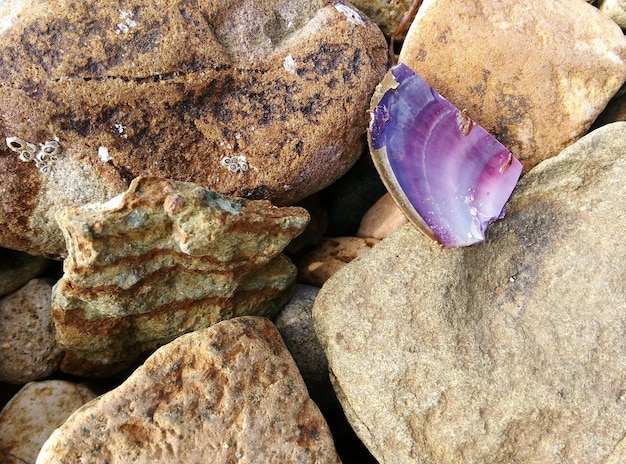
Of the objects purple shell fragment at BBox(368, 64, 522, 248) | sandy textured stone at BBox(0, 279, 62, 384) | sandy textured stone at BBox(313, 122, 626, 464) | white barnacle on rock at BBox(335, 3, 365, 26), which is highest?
white barnacle on rock at BBox(335, 3, 365, 26)

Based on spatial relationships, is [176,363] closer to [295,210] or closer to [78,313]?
[78,313]

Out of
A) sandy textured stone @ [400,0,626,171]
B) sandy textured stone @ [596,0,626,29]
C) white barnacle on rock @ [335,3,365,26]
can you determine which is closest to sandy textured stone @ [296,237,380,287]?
sandy textured stone @ [400,0,626,171]

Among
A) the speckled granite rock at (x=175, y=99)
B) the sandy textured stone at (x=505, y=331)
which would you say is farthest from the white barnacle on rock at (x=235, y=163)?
the sandy textured stone at (x=505, y=331)

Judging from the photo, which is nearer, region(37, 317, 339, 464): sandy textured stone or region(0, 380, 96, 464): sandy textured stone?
region(37, 317, 339, 464): sandy textured stone

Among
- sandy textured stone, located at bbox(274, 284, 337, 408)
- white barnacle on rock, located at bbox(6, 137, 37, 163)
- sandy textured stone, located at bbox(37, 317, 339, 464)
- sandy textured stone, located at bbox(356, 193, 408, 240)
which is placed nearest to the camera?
sandy textured stone, located at bbox(37, 317, 339, 464)

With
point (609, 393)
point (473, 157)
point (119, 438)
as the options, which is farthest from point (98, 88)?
point (609, 393)

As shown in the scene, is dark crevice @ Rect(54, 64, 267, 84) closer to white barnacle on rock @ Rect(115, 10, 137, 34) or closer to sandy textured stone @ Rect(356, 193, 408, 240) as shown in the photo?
white barnacle on rock @ Rect(115, 10, 137, 34)
